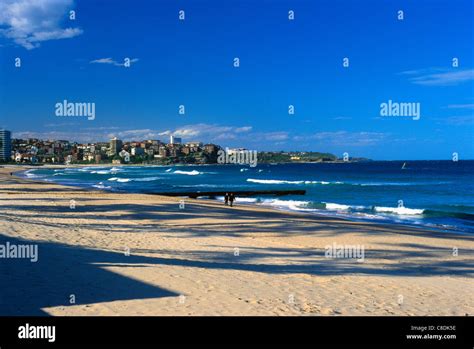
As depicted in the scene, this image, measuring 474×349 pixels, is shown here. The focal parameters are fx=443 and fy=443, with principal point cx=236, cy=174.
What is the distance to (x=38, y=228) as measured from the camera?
15.2 m

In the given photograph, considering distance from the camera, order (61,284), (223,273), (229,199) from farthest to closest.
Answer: (229,199)
(223,273)
(61,284)

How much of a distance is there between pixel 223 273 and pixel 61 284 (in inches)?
135

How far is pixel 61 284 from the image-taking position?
26.3ft

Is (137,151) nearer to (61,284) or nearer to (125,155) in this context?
(125,155)

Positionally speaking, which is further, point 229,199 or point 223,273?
point 229,199

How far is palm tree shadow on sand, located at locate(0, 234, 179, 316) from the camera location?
6.96 metres

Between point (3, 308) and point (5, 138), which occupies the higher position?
point (5, 138)

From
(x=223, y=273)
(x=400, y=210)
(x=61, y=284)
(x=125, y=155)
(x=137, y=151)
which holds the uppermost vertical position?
(x=137, y=151)

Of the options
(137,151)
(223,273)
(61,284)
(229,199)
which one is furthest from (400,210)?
(137,151)

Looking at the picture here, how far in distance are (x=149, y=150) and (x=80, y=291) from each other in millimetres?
191925

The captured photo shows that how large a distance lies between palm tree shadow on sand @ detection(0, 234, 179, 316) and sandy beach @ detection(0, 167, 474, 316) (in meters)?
0.02
